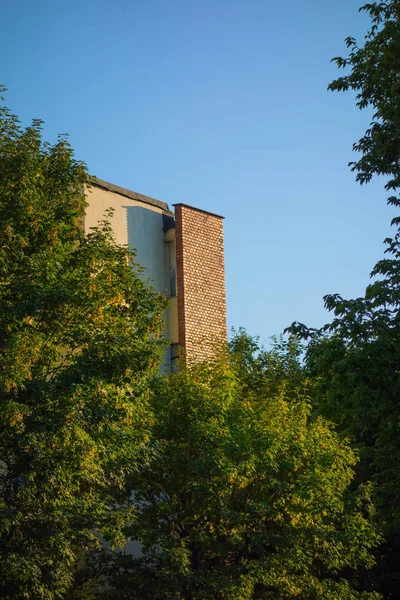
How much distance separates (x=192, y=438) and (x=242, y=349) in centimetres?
1645

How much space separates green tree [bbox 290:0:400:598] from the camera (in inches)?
653

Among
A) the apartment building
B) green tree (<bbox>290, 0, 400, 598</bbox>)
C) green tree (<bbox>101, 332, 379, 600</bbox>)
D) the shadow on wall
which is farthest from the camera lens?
the shadow on wall

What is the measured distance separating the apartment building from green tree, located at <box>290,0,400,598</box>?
43.1ft

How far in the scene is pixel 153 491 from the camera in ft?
77.4

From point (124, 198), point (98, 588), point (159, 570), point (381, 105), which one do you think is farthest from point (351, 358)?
point (124, 198)

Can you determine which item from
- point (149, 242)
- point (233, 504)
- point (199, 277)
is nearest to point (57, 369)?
point (233, 504)

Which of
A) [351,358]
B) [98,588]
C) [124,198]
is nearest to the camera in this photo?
[351,358]

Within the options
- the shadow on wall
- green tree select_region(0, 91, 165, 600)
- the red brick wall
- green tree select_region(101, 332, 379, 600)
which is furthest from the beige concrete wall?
green tree select_region(0, 91, 165, 600)

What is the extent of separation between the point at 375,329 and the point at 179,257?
1687 cm

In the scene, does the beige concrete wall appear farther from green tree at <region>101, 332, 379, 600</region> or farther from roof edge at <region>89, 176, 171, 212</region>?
green tree at <region>101, 332, 379, 600</region>

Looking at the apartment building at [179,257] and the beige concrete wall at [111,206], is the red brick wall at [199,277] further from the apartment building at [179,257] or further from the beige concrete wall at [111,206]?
the beige concrete wall at [111,206]

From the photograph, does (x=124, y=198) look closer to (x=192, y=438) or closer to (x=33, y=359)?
(x=192, y=438)

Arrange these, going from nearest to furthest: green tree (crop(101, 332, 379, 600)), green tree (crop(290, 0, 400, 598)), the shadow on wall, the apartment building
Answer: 1. green tree (crop(290, 0, 400, 598))
2. green tree (crop(101, 332, 379, 600))
3. the apartment building
4. the shadow on wall

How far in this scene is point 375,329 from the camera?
1720 centimetres
